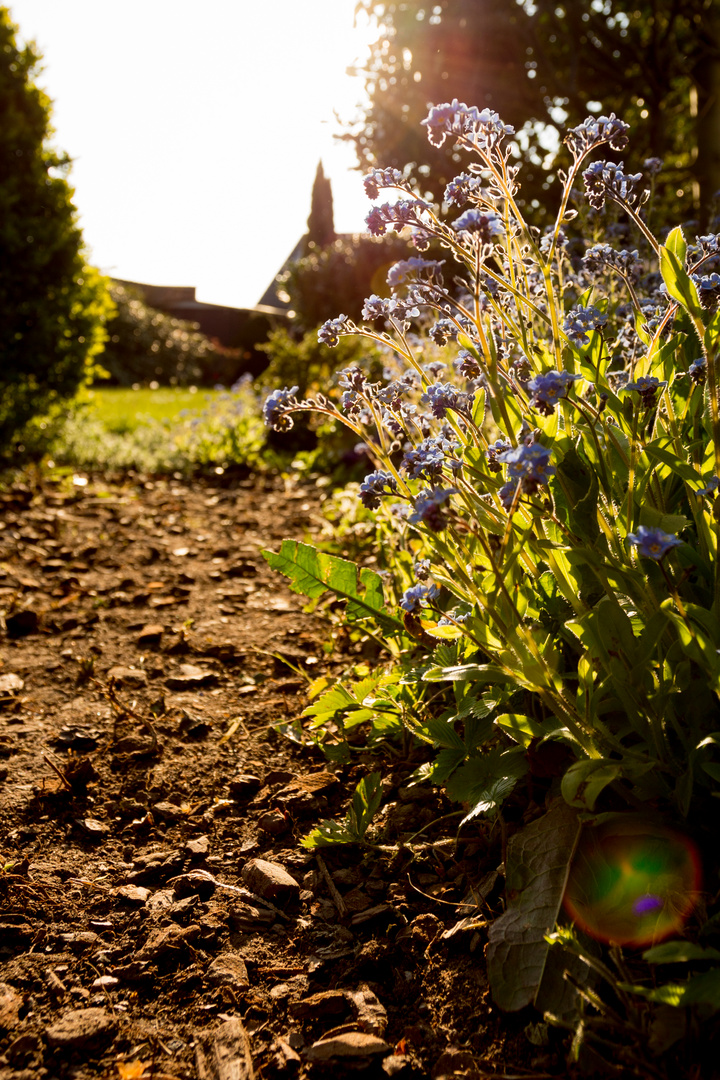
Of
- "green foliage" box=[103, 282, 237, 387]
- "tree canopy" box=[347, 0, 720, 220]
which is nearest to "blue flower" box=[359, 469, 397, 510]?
"tree canopy" box=[347, 0, 720, 220]

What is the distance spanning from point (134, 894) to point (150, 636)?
156 cm

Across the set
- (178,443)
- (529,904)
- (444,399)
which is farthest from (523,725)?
(178,443)

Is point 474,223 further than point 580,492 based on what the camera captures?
No

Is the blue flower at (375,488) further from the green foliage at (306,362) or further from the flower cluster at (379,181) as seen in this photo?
the green foliage at (306,362)

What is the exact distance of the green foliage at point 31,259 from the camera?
6609 mm

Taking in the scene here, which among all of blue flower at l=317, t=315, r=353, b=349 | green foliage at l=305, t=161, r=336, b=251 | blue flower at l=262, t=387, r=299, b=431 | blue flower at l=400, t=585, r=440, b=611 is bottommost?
blue flower at l=400, t=585, r=440, b=611

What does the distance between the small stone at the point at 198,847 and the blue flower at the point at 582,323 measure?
1.51 metres

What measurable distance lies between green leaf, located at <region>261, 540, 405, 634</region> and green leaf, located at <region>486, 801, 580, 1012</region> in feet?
2.58

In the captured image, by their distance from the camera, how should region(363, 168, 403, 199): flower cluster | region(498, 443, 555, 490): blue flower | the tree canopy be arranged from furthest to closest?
the tree canopy
region(363, 168, 403, 199): flower cluster
region(498, 443, 555, 490): blue flower

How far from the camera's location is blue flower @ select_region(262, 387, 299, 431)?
1747 mm

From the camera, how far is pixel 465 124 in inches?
57.9

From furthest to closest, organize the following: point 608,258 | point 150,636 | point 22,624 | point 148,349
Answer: point 148,349 < point 22,624 < point 150,636 < point 608,258

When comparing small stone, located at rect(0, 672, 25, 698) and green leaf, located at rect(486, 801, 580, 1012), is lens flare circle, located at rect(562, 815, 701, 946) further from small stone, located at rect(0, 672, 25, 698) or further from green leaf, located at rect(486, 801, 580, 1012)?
small stone, located at rect(0, 672, 25, 698)

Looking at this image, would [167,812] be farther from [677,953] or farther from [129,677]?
[677,953]
